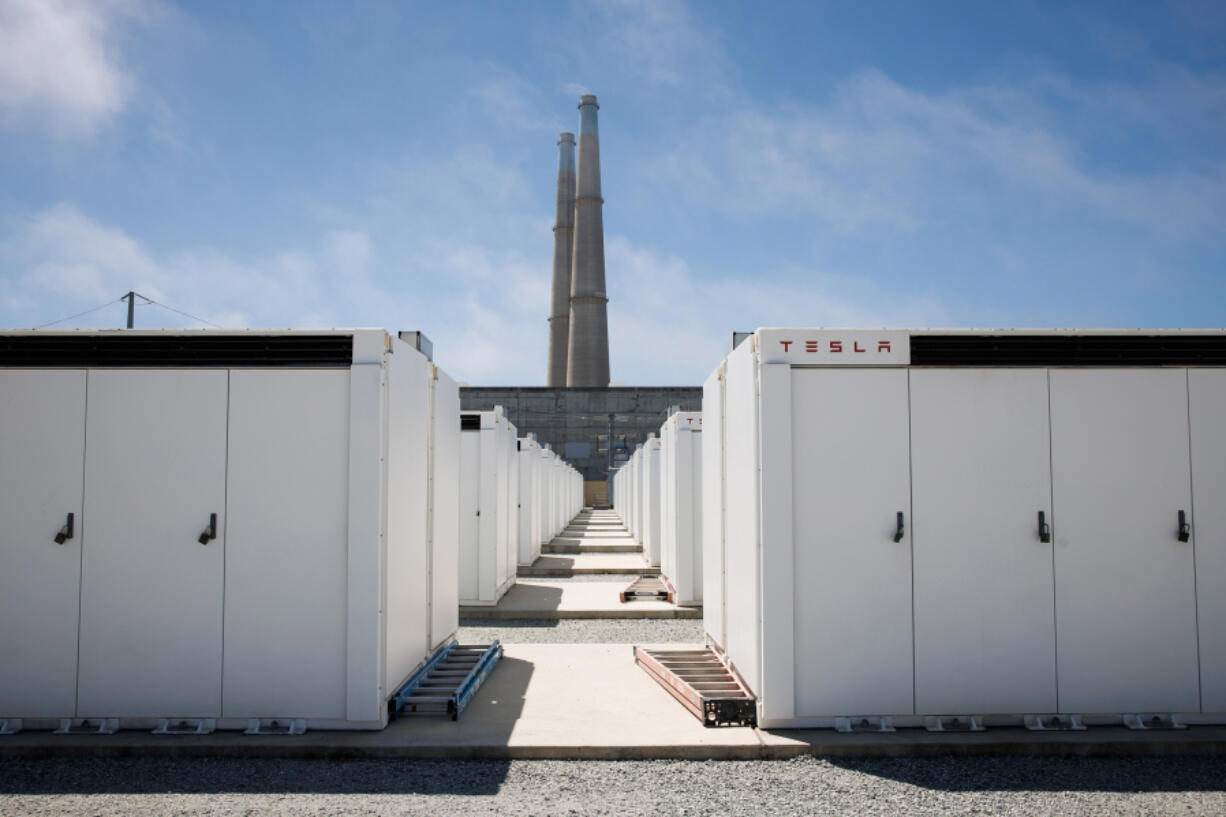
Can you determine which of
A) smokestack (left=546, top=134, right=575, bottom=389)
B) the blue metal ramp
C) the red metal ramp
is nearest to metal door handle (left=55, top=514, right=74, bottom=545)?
the blue metal ramp

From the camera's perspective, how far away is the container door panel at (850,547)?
17.1 ft

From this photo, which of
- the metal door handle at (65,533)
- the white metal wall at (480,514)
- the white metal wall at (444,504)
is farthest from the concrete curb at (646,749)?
the white metal wall at (480,514)

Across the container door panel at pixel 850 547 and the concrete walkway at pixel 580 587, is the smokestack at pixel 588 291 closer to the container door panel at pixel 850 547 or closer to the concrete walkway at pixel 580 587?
the concrete walkway at pixel 580 587

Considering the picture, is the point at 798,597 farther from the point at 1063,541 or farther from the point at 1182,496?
the point at 1182,496

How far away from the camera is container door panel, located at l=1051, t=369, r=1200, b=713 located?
5.35 m

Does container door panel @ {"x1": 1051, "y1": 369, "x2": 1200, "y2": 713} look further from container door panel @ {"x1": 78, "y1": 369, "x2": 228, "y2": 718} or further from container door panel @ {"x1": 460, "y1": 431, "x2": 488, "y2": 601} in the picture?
container door panel @ {"x1": 460, "y1": 431, "x2": 488, "y2": 601}

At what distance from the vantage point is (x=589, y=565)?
15312 millimetres

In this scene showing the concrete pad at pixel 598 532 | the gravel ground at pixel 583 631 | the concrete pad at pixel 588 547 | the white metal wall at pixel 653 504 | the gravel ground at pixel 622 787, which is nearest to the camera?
the gravel ground at pixel 622 787

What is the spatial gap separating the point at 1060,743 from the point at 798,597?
5.75 ft

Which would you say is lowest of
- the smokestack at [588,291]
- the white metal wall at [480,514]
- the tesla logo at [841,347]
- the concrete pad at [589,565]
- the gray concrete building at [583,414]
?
the concrete pad at [589,565]

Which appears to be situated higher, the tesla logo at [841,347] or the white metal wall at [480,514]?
the tesla logo at [841,347]

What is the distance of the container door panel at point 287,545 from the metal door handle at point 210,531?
9 cm

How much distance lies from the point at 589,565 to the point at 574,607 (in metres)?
4.76

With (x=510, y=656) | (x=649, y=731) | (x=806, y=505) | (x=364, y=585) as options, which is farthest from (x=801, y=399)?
(x=510, y=656)
